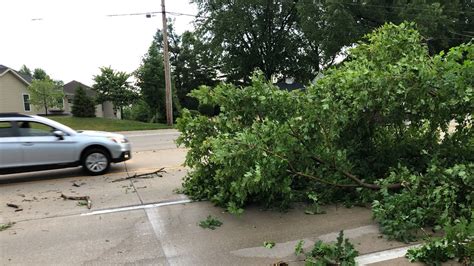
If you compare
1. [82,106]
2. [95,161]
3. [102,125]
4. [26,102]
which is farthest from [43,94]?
[95,161]

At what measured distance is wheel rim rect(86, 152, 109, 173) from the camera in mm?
9016

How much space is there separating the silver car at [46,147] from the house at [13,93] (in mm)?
33134

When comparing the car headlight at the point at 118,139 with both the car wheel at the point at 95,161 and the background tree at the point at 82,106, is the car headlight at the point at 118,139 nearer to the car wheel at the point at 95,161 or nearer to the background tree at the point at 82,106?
the car wheel at the point at 95,161

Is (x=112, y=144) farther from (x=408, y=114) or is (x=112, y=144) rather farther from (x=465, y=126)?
(x=465, y=126)

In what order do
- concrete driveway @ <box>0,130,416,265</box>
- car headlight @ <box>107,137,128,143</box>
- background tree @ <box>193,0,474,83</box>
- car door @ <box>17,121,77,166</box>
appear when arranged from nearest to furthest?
concrete driveway @ <box>0,130,416,265</box>
car door @ <box>17,121,77,166</box>
car headlight @ <box>107,137,128,143</box>
background tree @ <box>193,0,474,83</box>

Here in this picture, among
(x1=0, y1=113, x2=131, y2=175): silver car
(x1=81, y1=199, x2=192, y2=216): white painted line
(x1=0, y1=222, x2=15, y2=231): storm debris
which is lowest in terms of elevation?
(x1=0, y1=222, x2=15, y2=231): storm debris

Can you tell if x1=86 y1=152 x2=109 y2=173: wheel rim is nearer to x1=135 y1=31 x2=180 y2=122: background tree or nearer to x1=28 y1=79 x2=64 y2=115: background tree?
x1=135 y1=31 x2=180 y2=122: background tree

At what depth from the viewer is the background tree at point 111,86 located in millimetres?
39625

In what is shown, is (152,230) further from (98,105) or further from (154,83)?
(98,105)

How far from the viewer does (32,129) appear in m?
8.62

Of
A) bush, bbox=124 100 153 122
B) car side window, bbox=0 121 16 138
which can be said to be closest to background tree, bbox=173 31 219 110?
bush, bbox=124 100 153 122

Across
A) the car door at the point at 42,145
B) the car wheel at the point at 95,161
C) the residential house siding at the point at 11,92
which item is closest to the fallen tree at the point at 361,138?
the car wheel at the point at 95,161

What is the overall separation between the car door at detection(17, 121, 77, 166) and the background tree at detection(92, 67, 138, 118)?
32449 millimetres

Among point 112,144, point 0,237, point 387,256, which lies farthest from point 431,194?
point 112,144
